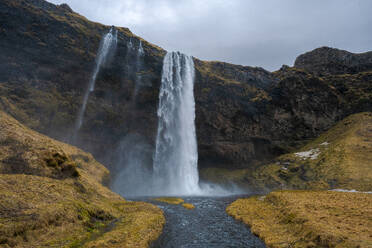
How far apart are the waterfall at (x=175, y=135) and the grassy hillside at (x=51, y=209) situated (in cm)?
3261

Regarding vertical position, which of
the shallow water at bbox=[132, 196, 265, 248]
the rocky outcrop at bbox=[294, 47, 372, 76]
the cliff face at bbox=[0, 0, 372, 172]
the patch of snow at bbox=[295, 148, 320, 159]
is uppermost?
the rocky outcrop at bbox=[294, 47, 372, 76]

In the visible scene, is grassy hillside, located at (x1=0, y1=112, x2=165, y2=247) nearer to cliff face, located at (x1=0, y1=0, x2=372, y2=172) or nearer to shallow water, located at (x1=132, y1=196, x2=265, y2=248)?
shallow water, located at (x1=132, y1=196, x2=265, y2=248)

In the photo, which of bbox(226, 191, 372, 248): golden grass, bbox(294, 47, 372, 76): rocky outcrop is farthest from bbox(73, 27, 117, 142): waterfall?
bbox(294, 47, 372, 76): rocky outcrop

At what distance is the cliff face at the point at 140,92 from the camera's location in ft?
155

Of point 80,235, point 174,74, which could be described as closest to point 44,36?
point 174,74

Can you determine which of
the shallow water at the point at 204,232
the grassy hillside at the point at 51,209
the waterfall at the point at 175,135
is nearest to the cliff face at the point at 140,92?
the waterfall at the point at 175,135

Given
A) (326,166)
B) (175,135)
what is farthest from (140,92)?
(326,166)

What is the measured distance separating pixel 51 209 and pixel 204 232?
1243cm

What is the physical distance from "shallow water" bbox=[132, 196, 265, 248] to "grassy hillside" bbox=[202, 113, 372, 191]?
32218mm

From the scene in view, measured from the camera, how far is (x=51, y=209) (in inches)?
625

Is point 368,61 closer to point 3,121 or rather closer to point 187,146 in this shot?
point 187,146

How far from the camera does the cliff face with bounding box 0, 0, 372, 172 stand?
47375 millimetres

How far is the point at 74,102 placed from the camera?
51.4 meters

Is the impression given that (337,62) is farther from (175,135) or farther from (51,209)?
(51,209)
